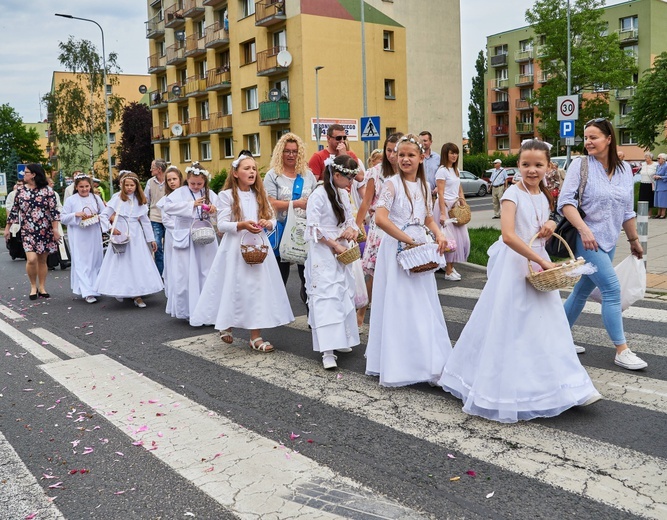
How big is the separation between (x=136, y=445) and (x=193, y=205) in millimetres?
4357

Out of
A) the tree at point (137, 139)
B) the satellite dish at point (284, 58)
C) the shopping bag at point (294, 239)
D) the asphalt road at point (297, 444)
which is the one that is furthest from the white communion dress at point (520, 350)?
the tree at point (137, 139)

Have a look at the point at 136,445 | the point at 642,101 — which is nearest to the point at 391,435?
the point at 136,445

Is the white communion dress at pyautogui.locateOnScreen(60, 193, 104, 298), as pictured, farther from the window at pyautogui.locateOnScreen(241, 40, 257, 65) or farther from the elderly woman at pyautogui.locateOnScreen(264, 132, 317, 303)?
the window at pyautogui.locateOnScreen(241, 40, 257, 65)

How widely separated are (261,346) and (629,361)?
3.32 m

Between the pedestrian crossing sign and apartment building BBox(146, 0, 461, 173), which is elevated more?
A: apartment building BBox(146, 0, 461, 173)

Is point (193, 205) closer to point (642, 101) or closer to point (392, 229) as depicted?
point (392, 229)

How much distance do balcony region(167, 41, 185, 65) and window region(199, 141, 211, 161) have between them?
6290 mm

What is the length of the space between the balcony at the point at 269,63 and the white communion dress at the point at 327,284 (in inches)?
1278

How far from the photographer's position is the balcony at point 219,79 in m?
42.8

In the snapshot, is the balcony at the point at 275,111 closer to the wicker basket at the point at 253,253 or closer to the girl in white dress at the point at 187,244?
the girl in white dress at the point at 187,244

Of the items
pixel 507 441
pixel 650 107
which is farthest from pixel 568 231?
pixel 650 107

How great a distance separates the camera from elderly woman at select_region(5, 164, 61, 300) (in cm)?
1076

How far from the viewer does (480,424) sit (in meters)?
4.53

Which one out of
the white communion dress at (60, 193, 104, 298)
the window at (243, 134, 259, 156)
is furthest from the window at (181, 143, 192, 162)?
the white communion dress at (60, 193, 104, 298)
